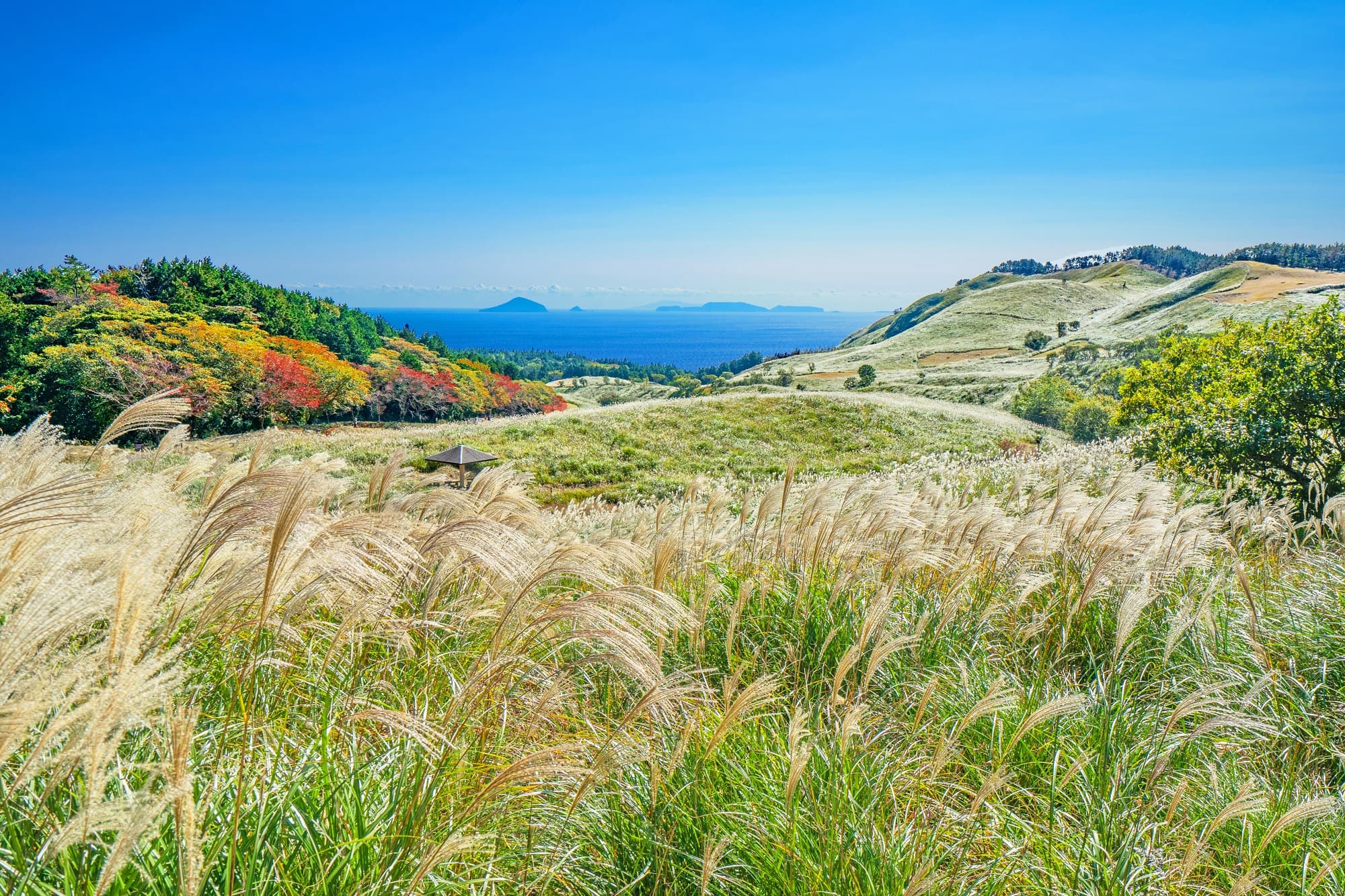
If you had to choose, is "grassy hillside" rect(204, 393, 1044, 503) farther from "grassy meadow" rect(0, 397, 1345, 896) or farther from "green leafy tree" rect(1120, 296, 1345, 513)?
"grassy meadow" rect(0, 397, 1345, 896)

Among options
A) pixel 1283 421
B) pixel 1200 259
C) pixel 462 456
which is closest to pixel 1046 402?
pixel 1283 421

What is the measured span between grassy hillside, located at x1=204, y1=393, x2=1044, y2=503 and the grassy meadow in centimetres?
1733

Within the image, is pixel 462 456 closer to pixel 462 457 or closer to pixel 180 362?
pixel 462 457

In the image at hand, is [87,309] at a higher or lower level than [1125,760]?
higher

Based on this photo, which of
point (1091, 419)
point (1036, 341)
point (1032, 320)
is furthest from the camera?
point (1032, 320)

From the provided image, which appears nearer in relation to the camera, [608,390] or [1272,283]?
[1272,283]

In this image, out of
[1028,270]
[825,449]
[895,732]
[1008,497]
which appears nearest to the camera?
[895,732]

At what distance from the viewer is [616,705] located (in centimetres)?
320

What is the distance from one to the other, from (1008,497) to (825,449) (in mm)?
23896

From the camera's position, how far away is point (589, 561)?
8.11 feet

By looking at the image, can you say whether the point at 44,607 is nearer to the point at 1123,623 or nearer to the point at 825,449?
the point at 1123,623

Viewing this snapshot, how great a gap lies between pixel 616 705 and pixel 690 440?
28216mm

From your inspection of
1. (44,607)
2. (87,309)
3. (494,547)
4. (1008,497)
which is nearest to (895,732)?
(494,547)

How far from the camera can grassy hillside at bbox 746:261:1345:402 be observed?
211 ft
